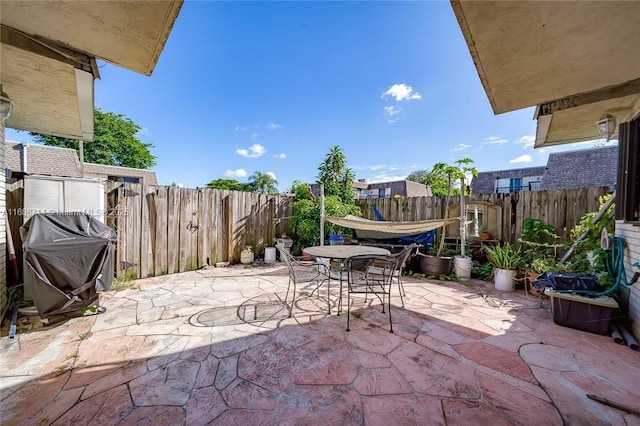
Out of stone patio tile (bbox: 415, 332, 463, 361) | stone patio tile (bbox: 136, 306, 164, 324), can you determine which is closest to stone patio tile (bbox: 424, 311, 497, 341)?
stone patio tile (bbox: 415, 332, 463, 361)

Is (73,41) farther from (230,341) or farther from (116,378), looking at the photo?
(230,341)

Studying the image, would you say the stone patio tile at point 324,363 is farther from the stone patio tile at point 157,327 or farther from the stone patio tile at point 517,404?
the stone patio tile at point 157,327

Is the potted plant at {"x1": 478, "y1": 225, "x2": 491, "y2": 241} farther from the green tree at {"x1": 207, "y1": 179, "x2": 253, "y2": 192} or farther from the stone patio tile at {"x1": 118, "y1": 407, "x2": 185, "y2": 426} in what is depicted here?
the green tree at {"x1": 207, "y1": 179, "x2": 253, "y2": 192}

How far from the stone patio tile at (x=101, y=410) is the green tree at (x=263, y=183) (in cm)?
2564

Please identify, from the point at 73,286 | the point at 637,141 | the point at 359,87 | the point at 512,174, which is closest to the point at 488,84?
the point at 637,141

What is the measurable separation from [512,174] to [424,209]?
18174mm

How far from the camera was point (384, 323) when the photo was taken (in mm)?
2586

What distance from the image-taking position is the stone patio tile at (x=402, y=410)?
1.36m

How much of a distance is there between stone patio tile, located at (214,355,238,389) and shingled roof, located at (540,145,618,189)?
1765cm

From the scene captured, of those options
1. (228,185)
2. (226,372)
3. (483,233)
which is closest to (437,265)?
(483,233)

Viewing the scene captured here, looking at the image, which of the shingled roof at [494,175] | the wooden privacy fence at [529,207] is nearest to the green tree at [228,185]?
the shingled roof at [494,175]

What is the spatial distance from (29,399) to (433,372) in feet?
8.81

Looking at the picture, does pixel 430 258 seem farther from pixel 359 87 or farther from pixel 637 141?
pixel 359 87

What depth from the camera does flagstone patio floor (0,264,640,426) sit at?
4.64ft
